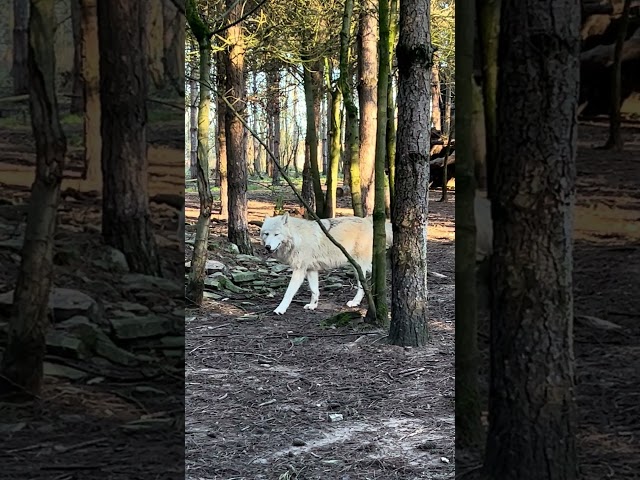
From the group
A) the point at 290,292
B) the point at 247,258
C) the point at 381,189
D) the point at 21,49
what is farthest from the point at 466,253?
the point at 247,258

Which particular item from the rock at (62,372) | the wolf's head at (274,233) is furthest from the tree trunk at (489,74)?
the wolf's head at (274,233)

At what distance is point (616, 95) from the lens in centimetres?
232

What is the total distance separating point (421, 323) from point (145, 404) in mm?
4957

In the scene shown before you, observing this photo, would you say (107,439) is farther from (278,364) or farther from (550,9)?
(278,364)

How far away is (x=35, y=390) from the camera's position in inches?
98.9

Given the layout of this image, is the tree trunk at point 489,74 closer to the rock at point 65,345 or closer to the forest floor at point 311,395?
the rock at point 65,345

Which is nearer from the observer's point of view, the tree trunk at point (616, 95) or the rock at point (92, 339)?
the tree trunk at point (616, 95)

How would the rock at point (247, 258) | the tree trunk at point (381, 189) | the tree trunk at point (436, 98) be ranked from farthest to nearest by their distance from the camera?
1. the tree trunk at point (436, 98)
2. the rock at point (247, 258)
3. the tree trunk at point (381, 189)

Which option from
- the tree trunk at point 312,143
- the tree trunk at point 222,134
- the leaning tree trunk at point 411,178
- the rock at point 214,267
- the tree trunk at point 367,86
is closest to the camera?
the leaning tree trunk at point 411,178

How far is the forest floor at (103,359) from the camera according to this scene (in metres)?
2.49

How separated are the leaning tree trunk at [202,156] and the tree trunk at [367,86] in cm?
478

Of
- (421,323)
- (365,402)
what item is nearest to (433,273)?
(421,323)

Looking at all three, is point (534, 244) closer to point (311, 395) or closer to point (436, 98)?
point (311, 395)

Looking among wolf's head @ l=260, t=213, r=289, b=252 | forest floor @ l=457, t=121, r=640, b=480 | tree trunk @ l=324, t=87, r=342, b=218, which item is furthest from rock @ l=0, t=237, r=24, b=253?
tree trunk @ l=324, t=87, r=342, b=218
